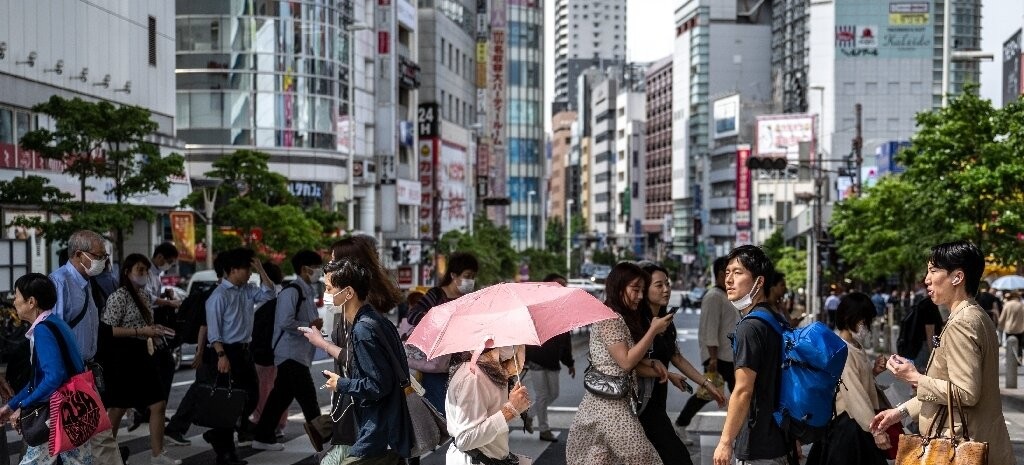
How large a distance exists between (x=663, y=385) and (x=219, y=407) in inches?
162

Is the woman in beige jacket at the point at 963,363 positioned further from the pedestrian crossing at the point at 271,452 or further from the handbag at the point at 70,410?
the pedestrian crossing at the point at 271,452

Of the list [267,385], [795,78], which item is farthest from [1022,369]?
[795,78]

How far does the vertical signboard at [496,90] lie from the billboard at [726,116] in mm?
38801

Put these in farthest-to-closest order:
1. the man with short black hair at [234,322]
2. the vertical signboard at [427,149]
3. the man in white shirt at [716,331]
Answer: the vertical signboard at [427,149] → the man in white shirt at [716,331] → the man with short black hair at [234,322]

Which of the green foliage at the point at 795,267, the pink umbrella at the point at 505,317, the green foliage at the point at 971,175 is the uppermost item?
the green foliage at the point at 971,175

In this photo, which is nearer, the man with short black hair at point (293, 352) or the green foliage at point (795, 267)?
the man with short black hair at point (293, 352)

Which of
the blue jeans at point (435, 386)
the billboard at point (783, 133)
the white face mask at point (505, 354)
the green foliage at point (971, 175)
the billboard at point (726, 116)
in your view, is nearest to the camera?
the white face mask at point (505, 354)

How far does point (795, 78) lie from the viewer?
424 feet

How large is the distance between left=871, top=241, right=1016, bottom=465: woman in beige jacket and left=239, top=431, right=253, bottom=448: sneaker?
291 inches

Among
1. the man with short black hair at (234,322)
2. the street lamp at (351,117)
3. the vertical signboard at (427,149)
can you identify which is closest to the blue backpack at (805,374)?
the man with short black hair at (234,322)

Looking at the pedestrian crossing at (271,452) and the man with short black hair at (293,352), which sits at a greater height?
the man with short black hair at (293,352)

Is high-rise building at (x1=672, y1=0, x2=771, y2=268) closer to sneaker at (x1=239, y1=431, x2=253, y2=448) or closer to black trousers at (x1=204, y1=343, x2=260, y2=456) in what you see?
sneaker at (x1=239, y1=431, x2=253, y2=448)

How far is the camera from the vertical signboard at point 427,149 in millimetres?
85562

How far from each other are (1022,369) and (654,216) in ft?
534
